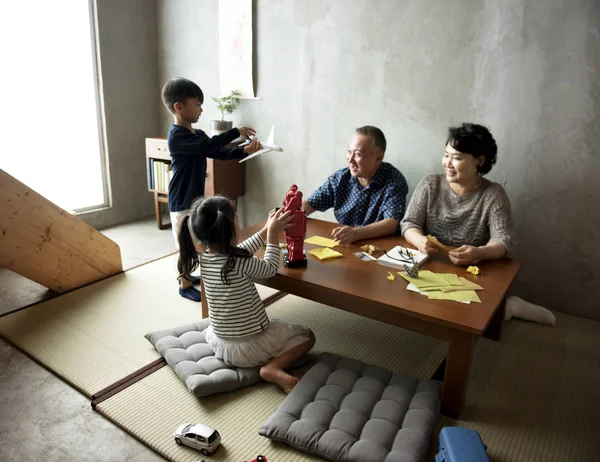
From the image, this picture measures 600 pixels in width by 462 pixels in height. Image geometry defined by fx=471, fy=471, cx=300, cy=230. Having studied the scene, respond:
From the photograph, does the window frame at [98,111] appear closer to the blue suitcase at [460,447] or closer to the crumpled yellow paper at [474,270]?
the crumpled yellow paper at [474,270]

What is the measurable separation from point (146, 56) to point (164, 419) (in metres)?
3.07

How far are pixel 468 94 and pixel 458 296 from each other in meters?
1.34

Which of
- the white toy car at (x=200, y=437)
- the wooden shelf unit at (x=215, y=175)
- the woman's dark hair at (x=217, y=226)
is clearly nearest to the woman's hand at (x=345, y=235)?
the woman's dark hair at (x=217, y=226)

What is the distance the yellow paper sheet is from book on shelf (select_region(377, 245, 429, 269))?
0.83 feet

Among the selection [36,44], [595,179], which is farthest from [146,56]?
[595,179]

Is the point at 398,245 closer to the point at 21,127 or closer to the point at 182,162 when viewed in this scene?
the point at 182,162

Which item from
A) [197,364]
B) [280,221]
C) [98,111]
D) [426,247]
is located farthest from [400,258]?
[98,111]

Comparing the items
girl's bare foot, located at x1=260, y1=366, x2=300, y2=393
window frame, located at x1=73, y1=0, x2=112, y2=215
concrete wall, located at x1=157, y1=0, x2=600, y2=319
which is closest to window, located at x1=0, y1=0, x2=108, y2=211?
window frame, located at x1=73, y1=0, x2=112, y2=215

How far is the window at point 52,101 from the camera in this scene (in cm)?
308

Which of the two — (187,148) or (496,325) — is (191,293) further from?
(496,325)

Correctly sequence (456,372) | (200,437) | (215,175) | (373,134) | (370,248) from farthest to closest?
1. (215,175)
2. (373,134)
3. (370,248)
4. (456,372)
5. (200,437)

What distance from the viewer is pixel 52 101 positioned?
332 cm

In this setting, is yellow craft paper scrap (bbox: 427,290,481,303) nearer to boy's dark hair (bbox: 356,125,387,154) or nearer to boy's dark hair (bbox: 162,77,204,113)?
boy's dark hair (bbox: 356,125,387,154)

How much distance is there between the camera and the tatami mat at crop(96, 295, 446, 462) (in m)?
1.45
